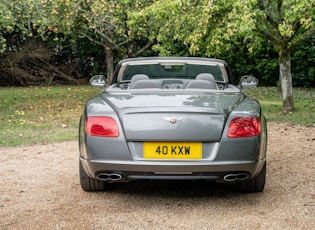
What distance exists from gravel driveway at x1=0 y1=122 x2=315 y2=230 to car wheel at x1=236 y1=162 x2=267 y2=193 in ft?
0.24

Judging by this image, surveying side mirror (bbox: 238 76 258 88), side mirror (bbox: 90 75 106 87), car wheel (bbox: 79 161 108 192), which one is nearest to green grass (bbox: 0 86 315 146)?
side mirror (bbox: 90 75 106 87)

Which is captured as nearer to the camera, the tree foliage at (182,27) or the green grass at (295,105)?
the tree foliage at (182,27)

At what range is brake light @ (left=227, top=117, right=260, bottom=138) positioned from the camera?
4.59m

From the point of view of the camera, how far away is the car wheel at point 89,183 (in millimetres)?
5285

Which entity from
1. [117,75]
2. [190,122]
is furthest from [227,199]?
[117,75]

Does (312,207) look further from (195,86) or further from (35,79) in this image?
(35,79)

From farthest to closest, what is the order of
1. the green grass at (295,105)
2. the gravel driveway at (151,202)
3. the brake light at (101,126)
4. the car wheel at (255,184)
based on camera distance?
the green grass at (295,105) < the car wheel at (255,184) < the brake light at (101,126) < the gravel driveway at (151,202)

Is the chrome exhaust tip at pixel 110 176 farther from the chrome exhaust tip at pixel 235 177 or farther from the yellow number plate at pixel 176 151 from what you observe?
the chrome exhaust tip at pixel 235 177

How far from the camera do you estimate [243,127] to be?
15.2 feet

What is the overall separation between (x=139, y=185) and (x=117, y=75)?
1429 mm

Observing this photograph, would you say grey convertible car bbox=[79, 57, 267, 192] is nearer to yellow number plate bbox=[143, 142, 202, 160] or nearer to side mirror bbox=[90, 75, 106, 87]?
yellow number plate bbox=[143, 142, 202, 160]

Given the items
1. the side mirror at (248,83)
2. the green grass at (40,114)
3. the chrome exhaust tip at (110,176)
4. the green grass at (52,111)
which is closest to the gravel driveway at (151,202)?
the chrome exhaust tip at (110,176)

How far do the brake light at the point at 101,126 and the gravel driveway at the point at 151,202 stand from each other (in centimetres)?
68

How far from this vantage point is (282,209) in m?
4.72
